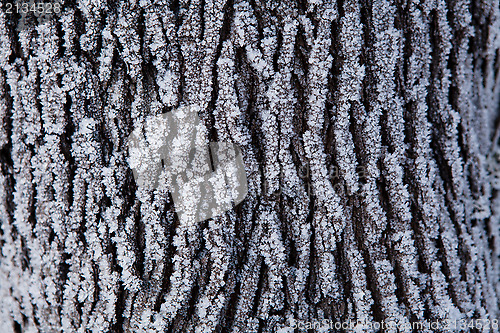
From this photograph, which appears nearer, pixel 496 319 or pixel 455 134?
pixel 455 134

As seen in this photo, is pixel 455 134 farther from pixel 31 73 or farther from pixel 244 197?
pixel 31 73

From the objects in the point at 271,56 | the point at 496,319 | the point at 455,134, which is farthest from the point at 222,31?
the point at 496,319

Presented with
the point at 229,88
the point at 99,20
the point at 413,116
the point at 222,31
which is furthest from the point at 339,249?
the point at 99,20

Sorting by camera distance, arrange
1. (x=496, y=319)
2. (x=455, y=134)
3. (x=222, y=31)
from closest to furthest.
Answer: (x=222, y=31), (x=455, y=134), (x=496, y=319)

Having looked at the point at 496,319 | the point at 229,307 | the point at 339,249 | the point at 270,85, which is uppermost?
the point at 270,85

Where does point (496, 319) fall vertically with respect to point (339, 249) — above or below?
below

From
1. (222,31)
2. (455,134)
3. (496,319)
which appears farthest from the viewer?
(496,319)
